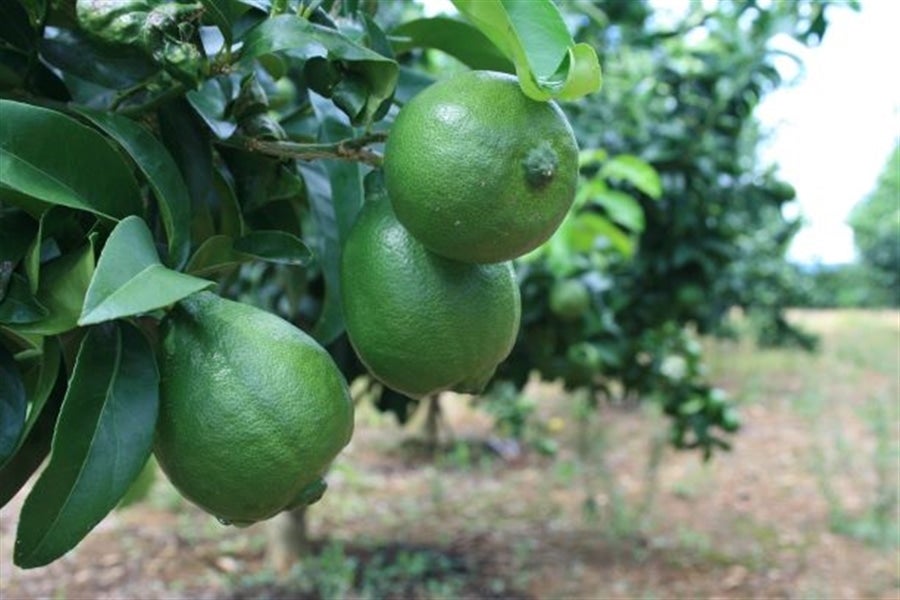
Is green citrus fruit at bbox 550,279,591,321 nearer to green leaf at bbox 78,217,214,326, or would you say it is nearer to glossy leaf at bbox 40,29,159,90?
glossy leaf at bbox 40,29,159,90

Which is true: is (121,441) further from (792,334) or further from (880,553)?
(792,334)

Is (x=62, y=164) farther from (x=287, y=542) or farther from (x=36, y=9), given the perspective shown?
(x=287, y=542)

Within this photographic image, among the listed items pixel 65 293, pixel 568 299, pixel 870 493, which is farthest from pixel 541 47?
pixel 870 493

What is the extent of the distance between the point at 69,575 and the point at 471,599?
1042 mm

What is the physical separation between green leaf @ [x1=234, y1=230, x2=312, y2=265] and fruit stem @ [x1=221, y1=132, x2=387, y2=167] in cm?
5

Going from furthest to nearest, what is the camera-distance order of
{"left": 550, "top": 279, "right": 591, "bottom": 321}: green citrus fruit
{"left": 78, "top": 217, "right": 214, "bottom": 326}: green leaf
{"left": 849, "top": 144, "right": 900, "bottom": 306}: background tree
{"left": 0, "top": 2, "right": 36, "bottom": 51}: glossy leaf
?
{"left": 849, "top": 144, "right": 900, "bottom": 306}: background tree → {"left": 550, "top": 279, "right": 591, "bottom": 321}: green citrus fruit → {"left": 0, "top": 2, "right": 36, "bottom": 51}: glossy leaf → {"left": 78, "top": 217, "right": 214, "bottom": 326}: green leaf

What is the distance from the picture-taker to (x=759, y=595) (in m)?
2.54

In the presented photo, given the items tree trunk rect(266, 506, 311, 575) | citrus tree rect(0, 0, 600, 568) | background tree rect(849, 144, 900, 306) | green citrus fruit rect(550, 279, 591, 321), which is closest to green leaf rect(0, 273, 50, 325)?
citrus tree rect(0, 0, 600, 568)

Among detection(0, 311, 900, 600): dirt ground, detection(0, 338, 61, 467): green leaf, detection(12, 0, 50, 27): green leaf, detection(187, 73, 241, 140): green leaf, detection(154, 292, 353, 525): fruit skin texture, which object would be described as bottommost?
detection(0, 311, 900, 600): dirt ground

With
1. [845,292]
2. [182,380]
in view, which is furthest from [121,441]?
[845,292]

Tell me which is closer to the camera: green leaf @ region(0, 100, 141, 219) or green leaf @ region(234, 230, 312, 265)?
green leaf @ region(0, 100, 141, 219)

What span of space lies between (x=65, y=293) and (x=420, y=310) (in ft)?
0.65

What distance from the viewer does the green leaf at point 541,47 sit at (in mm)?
496

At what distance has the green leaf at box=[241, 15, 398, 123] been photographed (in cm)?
57
